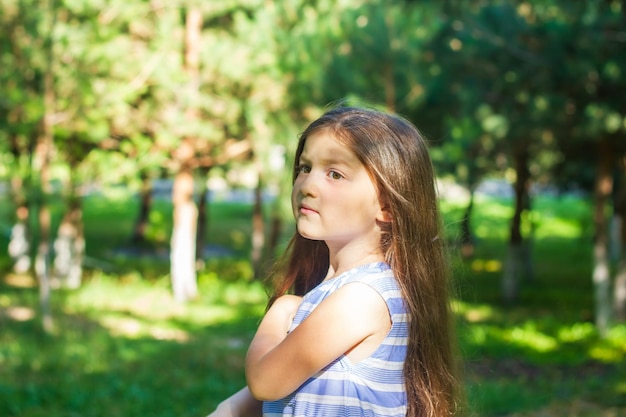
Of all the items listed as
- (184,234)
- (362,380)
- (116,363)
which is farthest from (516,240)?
(362,380)

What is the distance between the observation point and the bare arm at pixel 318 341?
44.1 inches

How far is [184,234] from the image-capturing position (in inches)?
555

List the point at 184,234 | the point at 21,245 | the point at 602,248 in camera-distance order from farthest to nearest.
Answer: the point at 21,245 → the point at 184,234 → the point at 602,248

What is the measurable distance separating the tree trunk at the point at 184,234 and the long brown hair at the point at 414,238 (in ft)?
41.9

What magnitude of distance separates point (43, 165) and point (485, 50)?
16.1 feet

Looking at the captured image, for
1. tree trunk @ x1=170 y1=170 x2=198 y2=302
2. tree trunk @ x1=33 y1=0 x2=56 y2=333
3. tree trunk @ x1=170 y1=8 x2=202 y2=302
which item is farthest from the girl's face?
tree trunk @ x1=170 y1=170 x2=198 y2=302

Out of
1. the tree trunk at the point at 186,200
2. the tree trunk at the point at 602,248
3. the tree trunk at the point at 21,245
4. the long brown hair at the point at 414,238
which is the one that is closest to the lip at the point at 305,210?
the long brown hair at the point at 414,238

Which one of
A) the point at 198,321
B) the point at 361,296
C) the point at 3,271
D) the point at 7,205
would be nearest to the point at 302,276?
the point at 361,296

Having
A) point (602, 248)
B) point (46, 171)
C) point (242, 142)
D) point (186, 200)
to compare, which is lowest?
point (602, 248)

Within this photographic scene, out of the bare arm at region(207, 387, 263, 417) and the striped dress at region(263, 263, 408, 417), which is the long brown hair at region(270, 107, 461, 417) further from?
the bare arm at region(207, 387, 263, 417)

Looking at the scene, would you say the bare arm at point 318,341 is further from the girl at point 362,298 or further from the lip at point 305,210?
the lip at point 305,210

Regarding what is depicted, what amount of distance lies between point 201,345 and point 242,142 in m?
5.42

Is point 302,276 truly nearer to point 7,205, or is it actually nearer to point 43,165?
point 43,165

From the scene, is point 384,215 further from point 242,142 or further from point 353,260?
point 242,142
